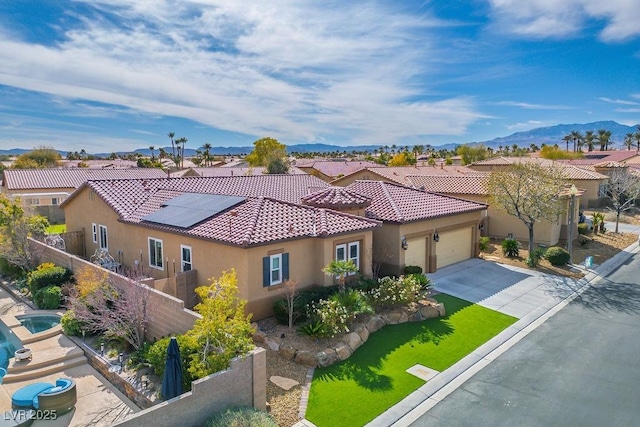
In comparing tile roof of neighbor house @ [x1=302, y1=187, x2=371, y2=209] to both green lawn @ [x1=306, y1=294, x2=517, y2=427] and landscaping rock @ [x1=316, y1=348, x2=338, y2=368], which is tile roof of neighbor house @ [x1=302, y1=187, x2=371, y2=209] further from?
landscaping rock @ [x1=316, y1=348, x2=338, y2=368]

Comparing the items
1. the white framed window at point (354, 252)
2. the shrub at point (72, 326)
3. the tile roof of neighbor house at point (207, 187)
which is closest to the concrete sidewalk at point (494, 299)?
the white framed window at point (354, 252)

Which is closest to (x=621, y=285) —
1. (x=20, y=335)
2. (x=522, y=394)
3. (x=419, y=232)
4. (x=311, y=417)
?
(x=419, y=232)

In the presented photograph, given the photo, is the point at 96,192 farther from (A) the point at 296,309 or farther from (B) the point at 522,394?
(B) the point at 522,394

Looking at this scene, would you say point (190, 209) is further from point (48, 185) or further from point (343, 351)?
point (48, 185)

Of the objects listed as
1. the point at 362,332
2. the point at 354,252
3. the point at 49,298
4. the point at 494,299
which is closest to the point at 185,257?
the point at 49,298

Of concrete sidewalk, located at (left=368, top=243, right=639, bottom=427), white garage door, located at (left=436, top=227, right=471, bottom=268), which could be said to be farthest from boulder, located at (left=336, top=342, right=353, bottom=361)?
white garage door, located at (left=436, top=227, right=471, bottom=268)
